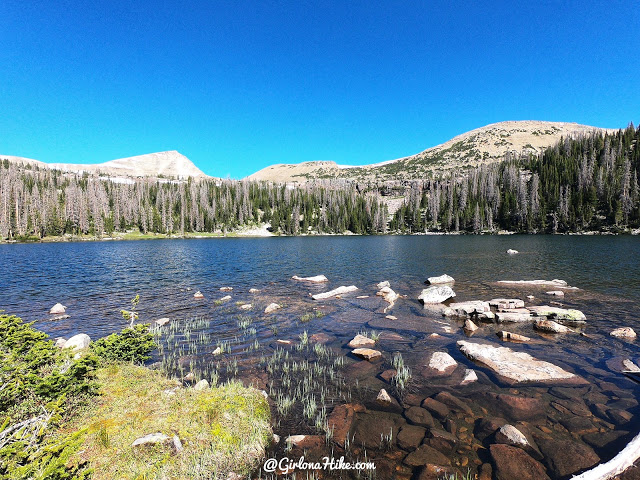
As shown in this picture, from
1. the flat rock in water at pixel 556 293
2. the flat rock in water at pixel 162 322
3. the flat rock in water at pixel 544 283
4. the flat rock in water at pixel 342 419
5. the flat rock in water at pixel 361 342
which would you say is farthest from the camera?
the flat rock in water at pixel 544 283

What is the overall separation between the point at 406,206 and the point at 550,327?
595ft

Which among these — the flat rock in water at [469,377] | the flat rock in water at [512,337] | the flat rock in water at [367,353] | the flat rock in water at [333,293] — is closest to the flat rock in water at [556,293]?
the flat rock in water at [512,337]

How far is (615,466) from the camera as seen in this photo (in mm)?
6457

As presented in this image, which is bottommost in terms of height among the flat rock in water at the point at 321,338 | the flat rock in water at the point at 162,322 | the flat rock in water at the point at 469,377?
the flat rock in water at the point at 321,338

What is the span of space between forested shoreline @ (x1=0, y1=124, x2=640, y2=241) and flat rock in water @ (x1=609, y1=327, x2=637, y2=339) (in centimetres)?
13784

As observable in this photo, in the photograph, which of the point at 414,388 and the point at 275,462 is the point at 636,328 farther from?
the point at 275,462

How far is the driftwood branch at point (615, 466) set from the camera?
20.5 feet

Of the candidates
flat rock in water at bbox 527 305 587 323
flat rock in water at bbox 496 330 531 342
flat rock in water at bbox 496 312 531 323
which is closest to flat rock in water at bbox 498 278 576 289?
flat rock in water at bbox 527 305 587 323

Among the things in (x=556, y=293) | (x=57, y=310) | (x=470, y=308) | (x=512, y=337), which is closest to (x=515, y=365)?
(x=512, y=337)

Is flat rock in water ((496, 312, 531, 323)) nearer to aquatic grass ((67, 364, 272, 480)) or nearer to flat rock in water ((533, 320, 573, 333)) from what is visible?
flat rock in water ((533, 320, 573, 333))

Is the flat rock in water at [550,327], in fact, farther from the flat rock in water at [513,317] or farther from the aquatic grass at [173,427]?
the aquatic grass at [173,427]

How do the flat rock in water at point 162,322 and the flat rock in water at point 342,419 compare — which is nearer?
A: the flat rock in water at point 342,419

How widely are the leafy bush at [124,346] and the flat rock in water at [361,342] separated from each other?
31.7 ft

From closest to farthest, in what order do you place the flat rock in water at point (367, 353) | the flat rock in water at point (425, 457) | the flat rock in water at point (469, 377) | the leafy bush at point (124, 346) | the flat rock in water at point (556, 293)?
the flat rock in water at point (425, 457) → the flat rock in water at point (469, 377) → the leafy bush at point (124, 346) → the flat rock in water at point (367, 353) → the flat rock in water at point (556, 293)
